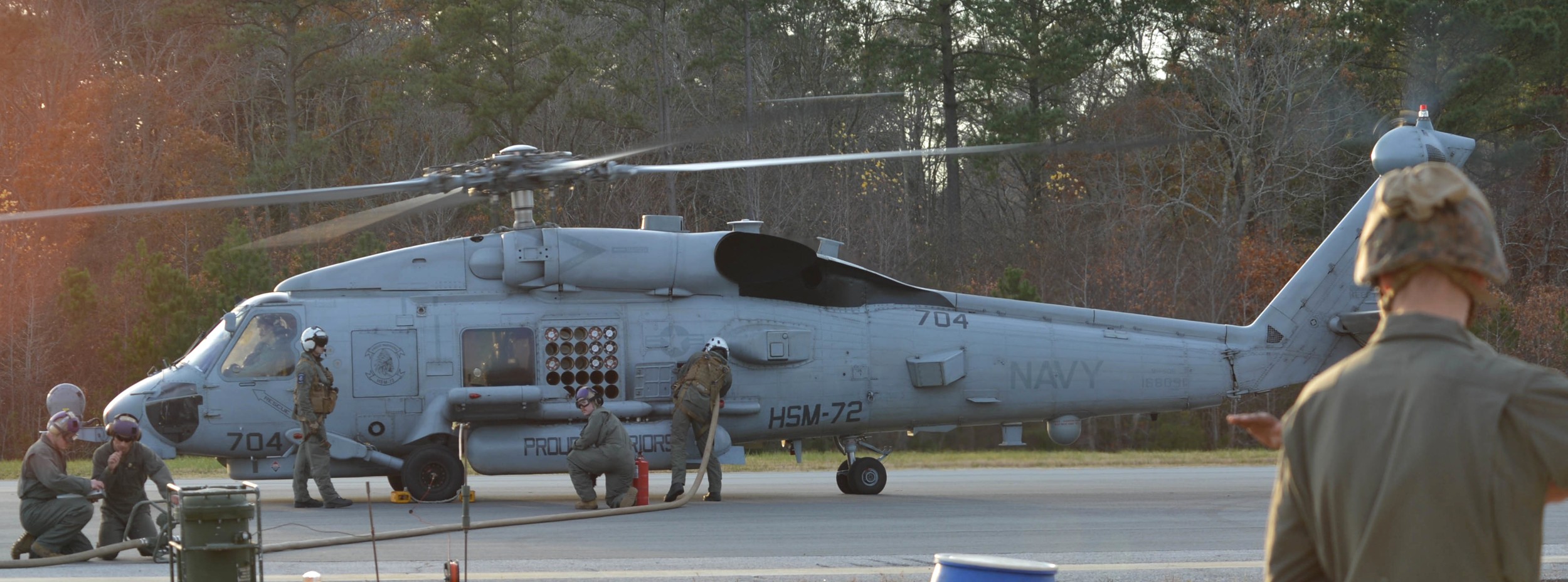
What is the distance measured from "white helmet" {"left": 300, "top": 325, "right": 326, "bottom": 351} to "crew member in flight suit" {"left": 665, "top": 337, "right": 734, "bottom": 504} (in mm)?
3370

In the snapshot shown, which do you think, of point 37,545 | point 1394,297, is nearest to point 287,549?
point 37,545

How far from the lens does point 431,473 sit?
1463 cm

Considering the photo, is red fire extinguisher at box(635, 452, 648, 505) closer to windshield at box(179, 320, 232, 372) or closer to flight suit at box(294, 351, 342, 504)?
flight suit at box(294, 351, 342, 504)

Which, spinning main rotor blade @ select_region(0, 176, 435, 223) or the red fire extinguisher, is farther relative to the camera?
the red fire extinguisher

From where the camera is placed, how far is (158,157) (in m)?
42.4

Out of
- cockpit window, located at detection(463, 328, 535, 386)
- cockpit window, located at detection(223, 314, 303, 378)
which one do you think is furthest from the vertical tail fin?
cockpit window, located at detection(223, 314, 303, 378)

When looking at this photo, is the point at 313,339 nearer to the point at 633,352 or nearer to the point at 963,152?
the point at 633,352

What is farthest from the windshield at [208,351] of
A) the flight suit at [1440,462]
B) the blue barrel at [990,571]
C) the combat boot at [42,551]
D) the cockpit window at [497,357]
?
the flight suit at [1440,462]

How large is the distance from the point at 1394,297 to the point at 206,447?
44.6 feet

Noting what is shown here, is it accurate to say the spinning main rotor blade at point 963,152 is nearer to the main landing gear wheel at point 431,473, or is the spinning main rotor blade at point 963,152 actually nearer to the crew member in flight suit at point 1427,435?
the main landing gear wheel at point 431,473

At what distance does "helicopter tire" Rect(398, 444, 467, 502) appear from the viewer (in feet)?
47.6

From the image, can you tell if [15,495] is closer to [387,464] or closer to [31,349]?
[387,464]

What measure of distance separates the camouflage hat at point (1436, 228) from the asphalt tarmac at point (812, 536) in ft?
16.7

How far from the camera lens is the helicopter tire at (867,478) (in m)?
15.4
